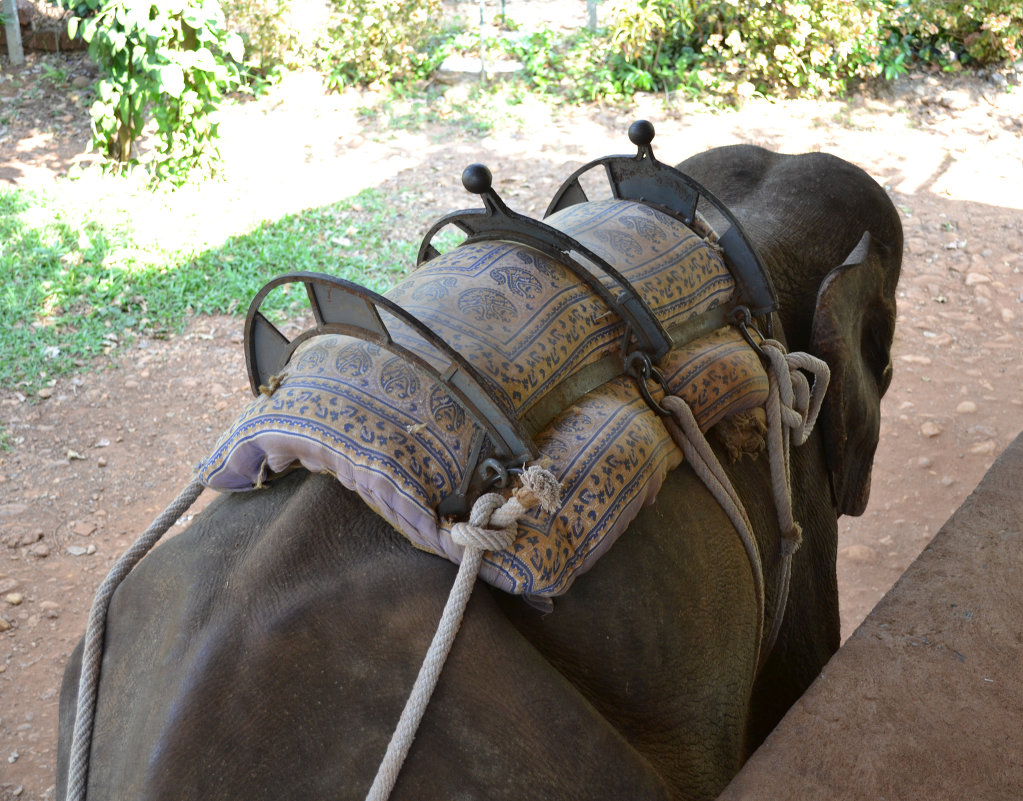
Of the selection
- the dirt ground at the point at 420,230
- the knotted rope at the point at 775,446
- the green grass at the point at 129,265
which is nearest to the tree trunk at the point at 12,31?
the dirt ground at the point at 420,230

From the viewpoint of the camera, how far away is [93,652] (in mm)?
1423

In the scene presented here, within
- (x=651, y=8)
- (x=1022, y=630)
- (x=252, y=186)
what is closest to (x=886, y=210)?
(x=1022, y=630)

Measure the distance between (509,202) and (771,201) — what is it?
4.09 meters

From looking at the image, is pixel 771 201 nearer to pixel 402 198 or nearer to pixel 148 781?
pixel 148 781

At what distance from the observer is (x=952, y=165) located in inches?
287

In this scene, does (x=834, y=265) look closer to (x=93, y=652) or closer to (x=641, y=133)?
(x=641, y=133)

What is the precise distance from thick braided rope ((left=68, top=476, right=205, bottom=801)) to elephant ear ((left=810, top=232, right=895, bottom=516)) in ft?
4.88

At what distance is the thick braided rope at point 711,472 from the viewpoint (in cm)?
176

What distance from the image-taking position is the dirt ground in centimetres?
374

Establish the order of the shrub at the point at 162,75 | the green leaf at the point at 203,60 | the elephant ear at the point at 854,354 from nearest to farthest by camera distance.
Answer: the elephant ear at the point at 854,354 < the shrub at the point at 162,75 < the green leaf at the point at 203,60

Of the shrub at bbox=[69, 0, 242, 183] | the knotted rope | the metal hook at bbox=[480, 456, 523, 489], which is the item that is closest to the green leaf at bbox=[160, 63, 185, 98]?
the shrub at bbox=[69, 0, 242, 183]

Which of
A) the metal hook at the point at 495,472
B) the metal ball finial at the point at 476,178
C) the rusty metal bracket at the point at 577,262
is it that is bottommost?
the metal hook at the point at 495,472

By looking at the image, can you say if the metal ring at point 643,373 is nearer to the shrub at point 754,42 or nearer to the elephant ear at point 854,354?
the elephant ear at point 854,354

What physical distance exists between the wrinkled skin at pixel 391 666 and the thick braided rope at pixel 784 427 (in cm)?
13
